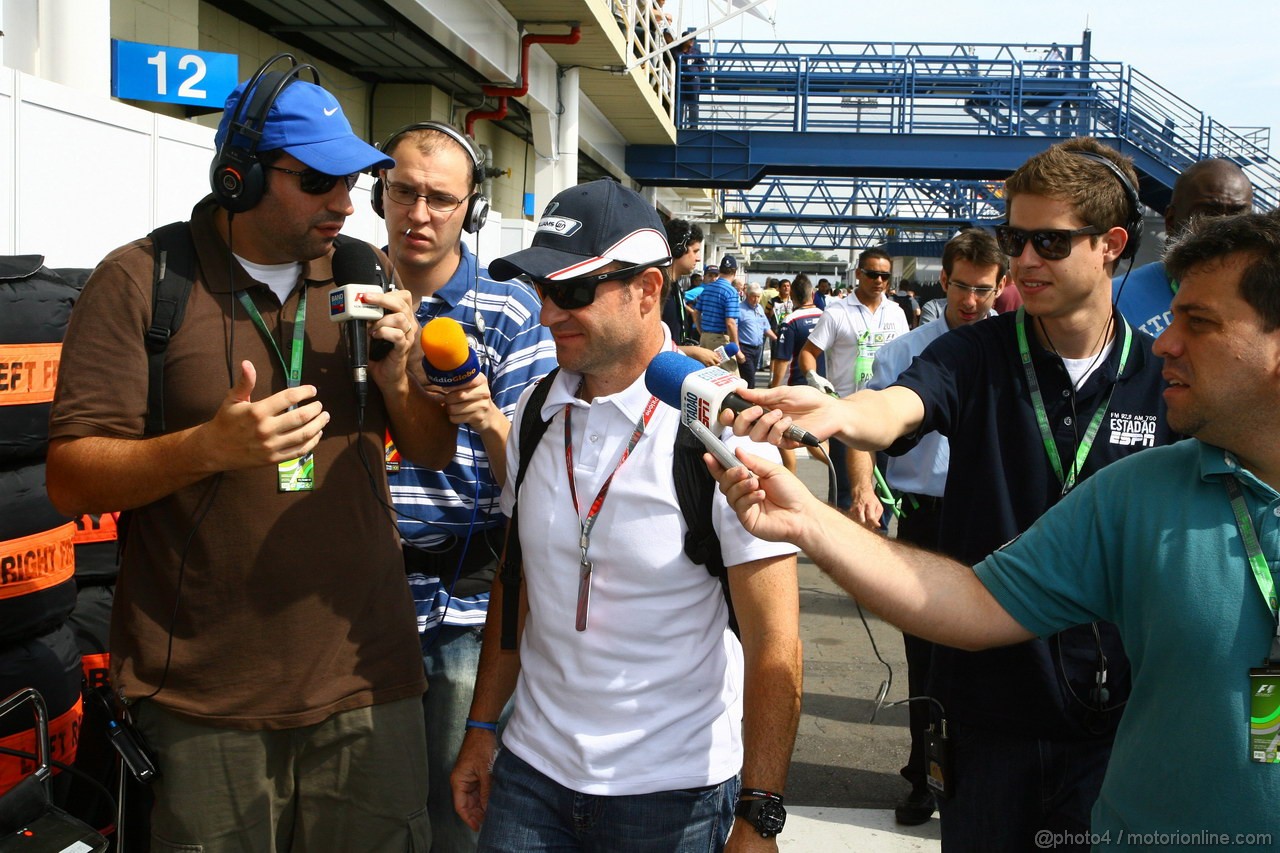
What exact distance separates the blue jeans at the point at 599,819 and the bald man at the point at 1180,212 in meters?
2.32

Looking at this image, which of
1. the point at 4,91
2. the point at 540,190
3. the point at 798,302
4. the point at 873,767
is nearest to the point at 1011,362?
the point at 873,767

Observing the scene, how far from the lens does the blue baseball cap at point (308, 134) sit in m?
2.48

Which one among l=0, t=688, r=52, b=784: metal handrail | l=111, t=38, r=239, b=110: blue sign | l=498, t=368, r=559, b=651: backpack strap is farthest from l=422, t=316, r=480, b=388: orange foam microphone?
l=111, t=38, r=239, b=110: blue sign

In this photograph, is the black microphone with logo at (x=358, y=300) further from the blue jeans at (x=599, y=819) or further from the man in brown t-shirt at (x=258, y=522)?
the blue jeans at (x=599, y=819)

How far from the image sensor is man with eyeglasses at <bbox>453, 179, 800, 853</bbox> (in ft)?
7.43

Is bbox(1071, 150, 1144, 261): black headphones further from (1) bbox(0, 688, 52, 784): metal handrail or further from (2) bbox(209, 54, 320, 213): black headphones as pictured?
(1) bbox(0, 688, 52, 784): metal handrail

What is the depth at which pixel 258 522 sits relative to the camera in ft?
7.98

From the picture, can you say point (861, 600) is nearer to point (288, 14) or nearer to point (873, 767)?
point (873, 767)

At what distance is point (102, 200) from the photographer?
4.87 meters

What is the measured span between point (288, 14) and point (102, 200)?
630cm

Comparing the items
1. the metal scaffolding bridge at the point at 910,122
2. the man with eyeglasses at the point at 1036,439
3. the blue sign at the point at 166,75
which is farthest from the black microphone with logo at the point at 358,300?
the metal scaffolding bridge at the point at 910,122

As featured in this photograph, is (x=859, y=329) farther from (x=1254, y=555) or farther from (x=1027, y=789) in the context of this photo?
(x=1254, y=555)

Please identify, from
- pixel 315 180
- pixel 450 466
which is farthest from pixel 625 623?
pixel 315 180

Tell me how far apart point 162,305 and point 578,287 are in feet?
2.95
